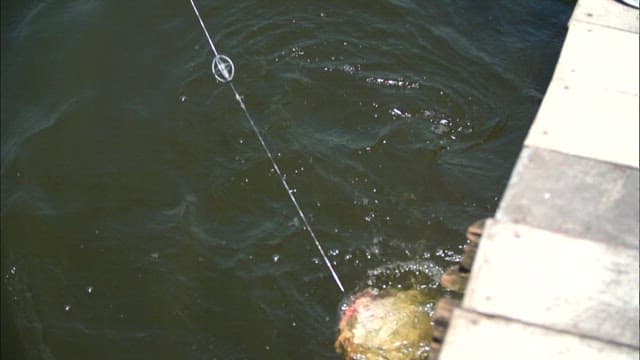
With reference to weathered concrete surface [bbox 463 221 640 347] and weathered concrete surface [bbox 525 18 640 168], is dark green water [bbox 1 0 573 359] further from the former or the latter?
weathered concrete surface [bbox 463 221 640 347]

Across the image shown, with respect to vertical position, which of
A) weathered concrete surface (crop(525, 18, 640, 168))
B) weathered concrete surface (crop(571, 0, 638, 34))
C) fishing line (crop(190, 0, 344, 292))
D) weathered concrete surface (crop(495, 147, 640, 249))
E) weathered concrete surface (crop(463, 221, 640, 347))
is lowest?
fishing line (crop(190, 0, 344, 292))

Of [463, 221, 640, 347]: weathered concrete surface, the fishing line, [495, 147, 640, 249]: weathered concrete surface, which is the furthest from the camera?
the fishing line

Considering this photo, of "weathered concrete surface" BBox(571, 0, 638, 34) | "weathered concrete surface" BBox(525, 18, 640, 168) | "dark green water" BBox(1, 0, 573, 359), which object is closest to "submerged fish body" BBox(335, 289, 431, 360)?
"dark green water" BBox(1, 0, 573, 359)

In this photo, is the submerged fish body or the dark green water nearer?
the submerged fish body

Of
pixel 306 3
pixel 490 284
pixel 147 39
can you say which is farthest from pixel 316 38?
pixel 490 284

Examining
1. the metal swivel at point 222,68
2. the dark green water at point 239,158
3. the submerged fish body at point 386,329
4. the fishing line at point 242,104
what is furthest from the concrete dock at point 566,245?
the metal swivel at point 222,68

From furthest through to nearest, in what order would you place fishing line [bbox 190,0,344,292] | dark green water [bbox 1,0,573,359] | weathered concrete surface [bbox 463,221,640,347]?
fishing line [bbox 190,0,344,292] < dark green water [bbox 1,0,573,359] < weathered concrete surface [bbox 463,221,640,347]

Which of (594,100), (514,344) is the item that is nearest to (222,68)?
(594,100)

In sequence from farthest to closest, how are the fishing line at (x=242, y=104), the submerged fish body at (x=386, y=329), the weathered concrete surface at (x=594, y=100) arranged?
1. the fishing line at (x=242, y=104)
2. the submerged fish body at (x=386, y=329)
3. the weathered concrete surface at (x=594, y=100)

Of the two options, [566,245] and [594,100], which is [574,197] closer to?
[566,245]

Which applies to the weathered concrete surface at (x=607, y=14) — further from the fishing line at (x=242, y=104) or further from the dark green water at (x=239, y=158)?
the fishing line at (x=242, y=104)

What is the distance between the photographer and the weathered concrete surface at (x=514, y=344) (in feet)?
17.0

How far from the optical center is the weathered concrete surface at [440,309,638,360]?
520cm

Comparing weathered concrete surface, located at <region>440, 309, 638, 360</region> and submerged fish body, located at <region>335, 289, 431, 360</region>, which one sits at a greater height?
weathered concrete surface, located at <region>440, 309, 638, 360</region>
